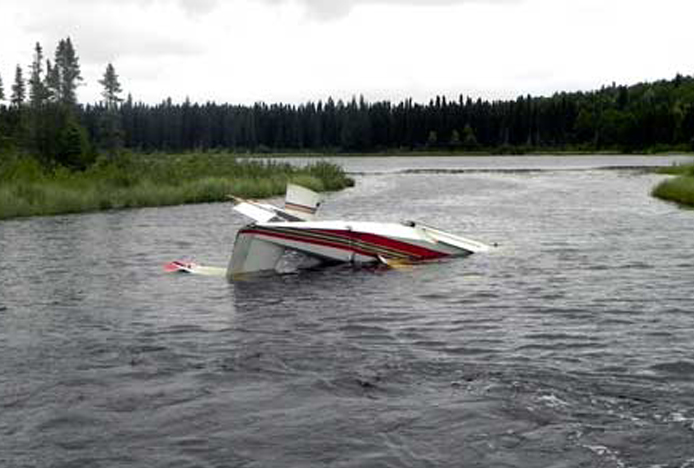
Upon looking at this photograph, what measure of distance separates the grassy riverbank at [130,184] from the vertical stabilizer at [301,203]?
1334 cm

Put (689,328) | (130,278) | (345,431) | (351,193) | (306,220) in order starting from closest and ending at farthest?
(345,431) < (689,328) < (130,278) < (306,220) < (351,193)

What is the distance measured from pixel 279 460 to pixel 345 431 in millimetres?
1071

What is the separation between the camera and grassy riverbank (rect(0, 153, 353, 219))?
4297 cm

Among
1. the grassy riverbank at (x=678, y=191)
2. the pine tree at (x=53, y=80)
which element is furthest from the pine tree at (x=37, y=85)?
the grassy riverbank at (x=678, y=191)

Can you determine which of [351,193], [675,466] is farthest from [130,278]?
[351,193]

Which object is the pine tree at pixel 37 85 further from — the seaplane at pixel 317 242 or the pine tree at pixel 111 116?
the seaplane at pixel 317 242

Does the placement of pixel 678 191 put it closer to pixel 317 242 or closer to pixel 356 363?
pixel 317 242

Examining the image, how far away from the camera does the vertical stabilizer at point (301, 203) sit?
25853mm

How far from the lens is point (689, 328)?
15.2 meters

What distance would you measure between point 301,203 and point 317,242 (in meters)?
3.48

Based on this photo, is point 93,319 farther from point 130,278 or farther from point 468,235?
point 468,235

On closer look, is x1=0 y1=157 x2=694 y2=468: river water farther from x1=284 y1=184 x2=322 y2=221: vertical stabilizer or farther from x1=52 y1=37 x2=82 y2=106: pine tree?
x1=52 y1=37 x2=82 y2=106: pine tree

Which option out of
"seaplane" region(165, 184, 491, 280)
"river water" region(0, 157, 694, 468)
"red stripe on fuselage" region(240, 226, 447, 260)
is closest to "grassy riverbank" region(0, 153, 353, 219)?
"seaplane" region(165, 184, 491, 280)

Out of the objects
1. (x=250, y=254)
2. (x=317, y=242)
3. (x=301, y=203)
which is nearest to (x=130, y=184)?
(x=301, y=203)
